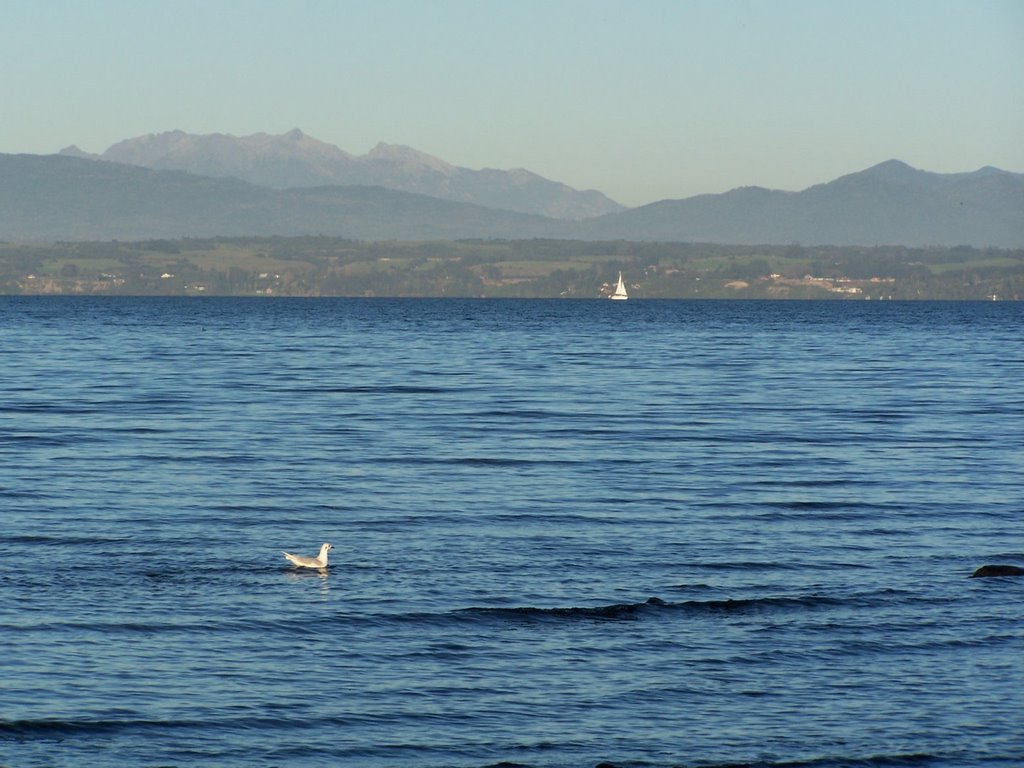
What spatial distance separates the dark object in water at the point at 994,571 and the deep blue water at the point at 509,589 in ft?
1.73

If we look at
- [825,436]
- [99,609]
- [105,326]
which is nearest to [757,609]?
[99,609]

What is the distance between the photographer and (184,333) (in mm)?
153625

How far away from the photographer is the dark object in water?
87.9ft

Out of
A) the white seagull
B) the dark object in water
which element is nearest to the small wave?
the dark object in water

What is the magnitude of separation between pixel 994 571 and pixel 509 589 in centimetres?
887

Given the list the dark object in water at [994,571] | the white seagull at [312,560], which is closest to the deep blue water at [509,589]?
the white seagull at [312,560]

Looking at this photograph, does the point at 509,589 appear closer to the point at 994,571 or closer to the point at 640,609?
the point at 640,609

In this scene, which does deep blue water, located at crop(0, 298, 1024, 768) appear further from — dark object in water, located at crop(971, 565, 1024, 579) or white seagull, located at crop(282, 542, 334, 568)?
dark object in water, located at crop(971, 565, 1024, 579)

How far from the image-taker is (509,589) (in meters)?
25.3

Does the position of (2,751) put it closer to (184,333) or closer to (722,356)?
(722,356)

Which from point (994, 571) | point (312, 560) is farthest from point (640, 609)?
point (994, 571)

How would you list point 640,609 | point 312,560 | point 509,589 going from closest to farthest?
point 640,609, point 509,589, point 312,560

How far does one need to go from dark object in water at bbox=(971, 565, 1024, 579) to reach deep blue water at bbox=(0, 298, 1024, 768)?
53 centimetres

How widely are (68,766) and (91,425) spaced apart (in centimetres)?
3748
